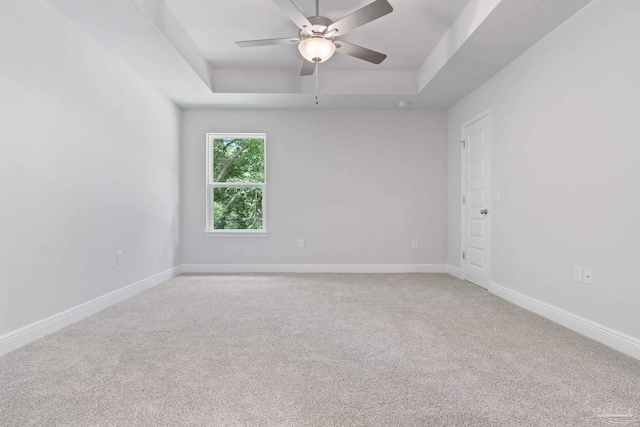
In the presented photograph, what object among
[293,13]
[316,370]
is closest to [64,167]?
[293,13]

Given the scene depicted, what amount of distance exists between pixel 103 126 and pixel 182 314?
6.02 feet

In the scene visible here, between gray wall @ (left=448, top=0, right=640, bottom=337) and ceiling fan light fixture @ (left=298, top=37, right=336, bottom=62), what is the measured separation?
5.90ft

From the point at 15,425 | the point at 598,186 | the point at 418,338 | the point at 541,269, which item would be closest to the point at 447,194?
the point at 541,269

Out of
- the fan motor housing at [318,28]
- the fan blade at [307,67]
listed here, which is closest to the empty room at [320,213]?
the fan motor housing at [318,28]

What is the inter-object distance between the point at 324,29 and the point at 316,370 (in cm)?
243

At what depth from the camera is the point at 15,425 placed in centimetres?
Answer: 139

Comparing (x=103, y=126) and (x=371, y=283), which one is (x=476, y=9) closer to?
(x=371, y=283)

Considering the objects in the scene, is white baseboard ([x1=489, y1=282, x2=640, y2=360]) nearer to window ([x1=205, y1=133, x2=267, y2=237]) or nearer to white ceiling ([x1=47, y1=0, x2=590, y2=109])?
white ceiling ([x1=47, y1=0, x2=590, y2=109])

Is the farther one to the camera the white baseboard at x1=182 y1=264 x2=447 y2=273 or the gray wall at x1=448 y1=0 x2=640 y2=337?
the white baseboard at x1=182 y1=264 x2=447 y2=273

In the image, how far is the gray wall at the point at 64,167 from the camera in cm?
225

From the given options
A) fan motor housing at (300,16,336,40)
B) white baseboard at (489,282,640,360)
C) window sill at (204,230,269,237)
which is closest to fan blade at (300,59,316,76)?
fan motor housing at (300,16,336,40)

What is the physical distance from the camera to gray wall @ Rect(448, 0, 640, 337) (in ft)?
7.20

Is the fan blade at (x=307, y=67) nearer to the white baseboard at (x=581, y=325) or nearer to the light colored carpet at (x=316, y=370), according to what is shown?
the light colored carpet at (x=316, y=370)

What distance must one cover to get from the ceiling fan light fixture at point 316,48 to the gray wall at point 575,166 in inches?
70.8
